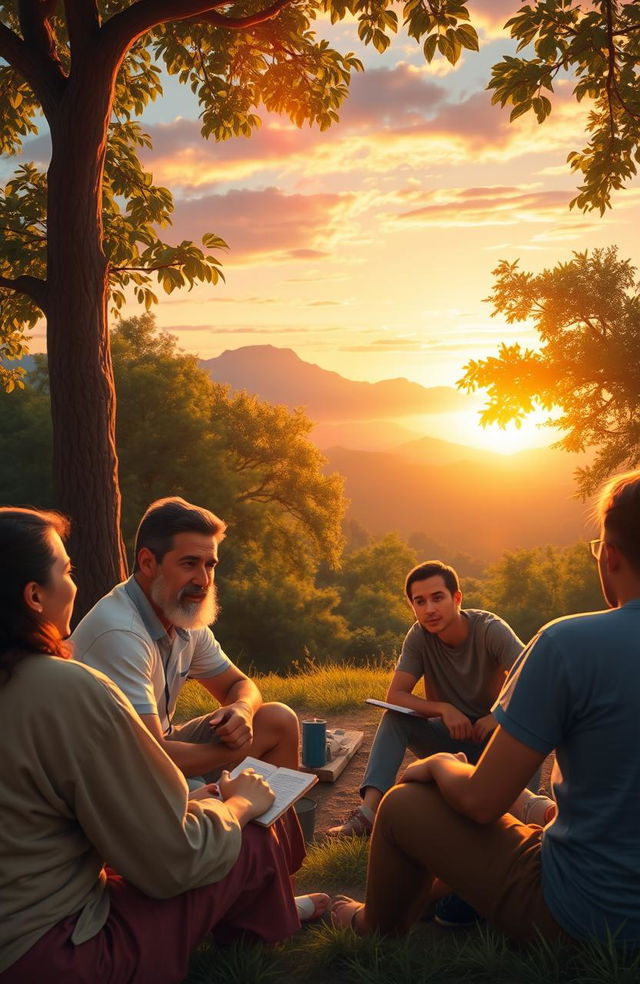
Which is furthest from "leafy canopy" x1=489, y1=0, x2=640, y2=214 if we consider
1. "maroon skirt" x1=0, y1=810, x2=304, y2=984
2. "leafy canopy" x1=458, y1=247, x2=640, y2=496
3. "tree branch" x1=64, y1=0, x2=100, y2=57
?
"leafy canopy" x1=458, y1=247, x2=640, y2=496

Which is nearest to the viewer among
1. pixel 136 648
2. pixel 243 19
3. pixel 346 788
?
pixel 136 648

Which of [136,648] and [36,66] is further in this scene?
[36,66]

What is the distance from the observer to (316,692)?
27.5 feet

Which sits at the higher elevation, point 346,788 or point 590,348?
point 590,348

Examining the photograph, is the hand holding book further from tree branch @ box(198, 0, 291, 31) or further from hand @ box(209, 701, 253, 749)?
tree branch @ box(198, 0, 291, 31)

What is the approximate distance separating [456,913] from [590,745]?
4.22 feet

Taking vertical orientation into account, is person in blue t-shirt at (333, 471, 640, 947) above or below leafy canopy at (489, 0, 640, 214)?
below

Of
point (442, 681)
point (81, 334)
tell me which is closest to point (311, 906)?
point (442, 681)

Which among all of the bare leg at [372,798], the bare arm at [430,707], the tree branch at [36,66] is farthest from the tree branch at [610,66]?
the bare leg at [372,798]

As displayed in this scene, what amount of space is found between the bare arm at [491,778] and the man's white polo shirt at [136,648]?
4.48ft

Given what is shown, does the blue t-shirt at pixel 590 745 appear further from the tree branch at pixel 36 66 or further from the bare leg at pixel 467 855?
the tree branch at pixel 36 66

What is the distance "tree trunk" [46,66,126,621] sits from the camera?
21.6ft

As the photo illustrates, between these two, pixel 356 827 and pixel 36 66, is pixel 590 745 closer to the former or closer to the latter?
pixel 356 827

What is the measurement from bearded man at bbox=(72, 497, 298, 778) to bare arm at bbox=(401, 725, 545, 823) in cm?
132
